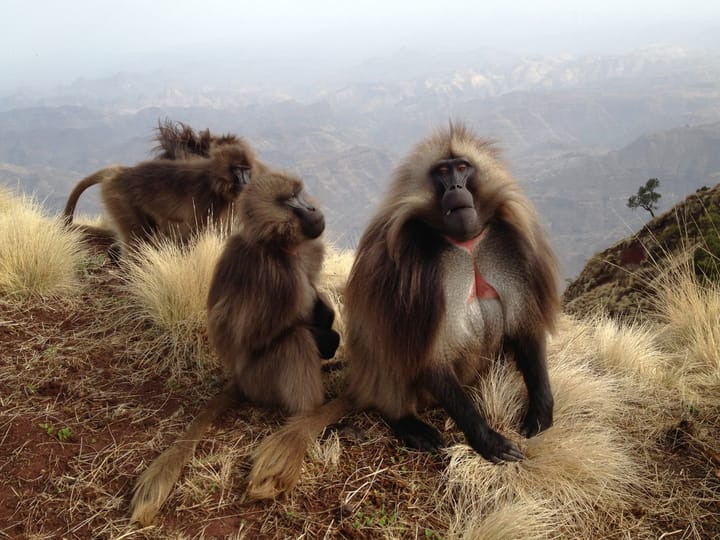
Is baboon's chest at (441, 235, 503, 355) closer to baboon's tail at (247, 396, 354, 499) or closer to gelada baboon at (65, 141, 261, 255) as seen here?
baboon's tail at (247, 396, 354, 499)

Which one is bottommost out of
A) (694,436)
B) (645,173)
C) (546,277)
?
(645,173)

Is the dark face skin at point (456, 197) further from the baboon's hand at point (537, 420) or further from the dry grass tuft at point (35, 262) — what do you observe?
the dry grass tuft at point (35, 262)

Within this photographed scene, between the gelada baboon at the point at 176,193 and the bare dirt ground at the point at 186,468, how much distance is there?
2493 millimetres

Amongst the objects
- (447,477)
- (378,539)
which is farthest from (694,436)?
(378,539)

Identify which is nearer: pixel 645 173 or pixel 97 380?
pixel 97 380

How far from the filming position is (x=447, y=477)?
99.7 inches

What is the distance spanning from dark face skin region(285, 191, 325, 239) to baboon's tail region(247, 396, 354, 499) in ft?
3.22

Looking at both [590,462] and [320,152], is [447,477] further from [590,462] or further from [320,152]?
[320,152]

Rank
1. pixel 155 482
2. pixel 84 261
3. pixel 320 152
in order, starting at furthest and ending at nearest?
pixel 320 152
pixel 84 261
pixel 155 482

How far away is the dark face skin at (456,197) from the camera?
2389 millimetres

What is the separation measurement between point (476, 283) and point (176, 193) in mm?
4158

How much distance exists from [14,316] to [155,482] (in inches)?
93.9

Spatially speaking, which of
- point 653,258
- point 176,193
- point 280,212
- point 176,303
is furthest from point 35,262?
point 653,258

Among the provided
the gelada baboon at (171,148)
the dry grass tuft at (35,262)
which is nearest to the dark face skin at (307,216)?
the dry grass tuft at (35,262)
